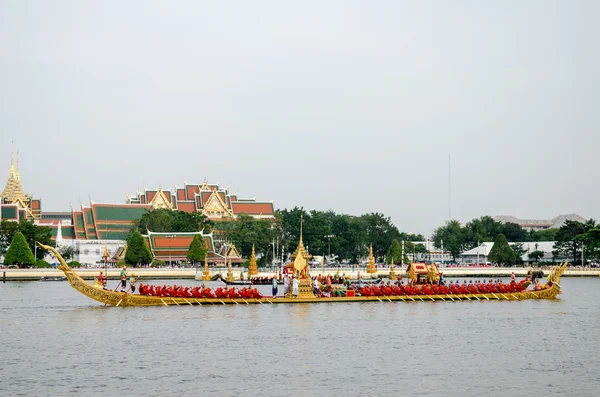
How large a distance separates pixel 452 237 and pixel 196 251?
4412cm

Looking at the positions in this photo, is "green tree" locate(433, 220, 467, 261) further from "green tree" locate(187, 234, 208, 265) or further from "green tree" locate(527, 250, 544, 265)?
"green tree" locate(187, 234, 208, 265)

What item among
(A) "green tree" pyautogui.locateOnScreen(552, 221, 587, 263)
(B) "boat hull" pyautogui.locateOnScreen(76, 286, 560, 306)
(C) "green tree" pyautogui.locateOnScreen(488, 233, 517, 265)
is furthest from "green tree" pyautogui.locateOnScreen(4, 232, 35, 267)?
(A) "green tree" pyautogui.locateOnScreen(552, 221, 587, 263)

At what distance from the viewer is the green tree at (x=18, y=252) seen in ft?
255

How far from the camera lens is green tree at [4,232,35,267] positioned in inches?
3059

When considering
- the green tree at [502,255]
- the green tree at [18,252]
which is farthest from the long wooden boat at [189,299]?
the green tree at [502,255]

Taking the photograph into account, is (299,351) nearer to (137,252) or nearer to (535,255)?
(137,252)

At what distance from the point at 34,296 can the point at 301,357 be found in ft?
100

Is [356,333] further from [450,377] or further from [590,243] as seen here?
[590,243]

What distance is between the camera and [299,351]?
27.8 meters

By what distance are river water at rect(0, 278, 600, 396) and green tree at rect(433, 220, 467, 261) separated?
7343cm

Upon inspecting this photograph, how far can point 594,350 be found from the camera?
94.1 ft

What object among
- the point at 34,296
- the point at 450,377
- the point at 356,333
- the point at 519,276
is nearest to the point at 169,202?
the point at 519,276

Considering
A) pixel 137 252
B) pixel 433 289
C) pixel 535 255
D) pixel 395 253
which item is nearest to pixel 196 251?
pixel 137 252

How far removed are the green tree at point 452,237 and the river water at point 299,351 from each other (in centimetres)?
7343
